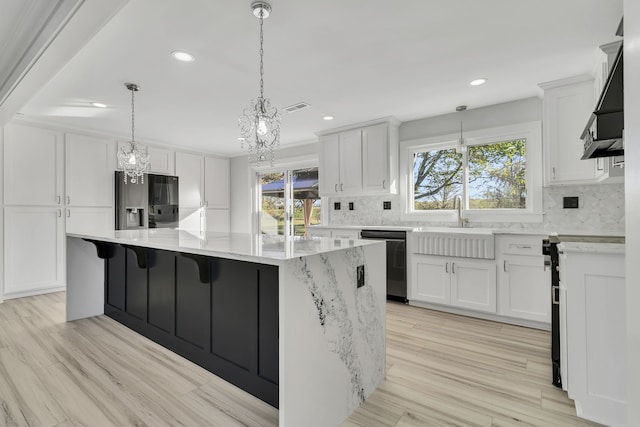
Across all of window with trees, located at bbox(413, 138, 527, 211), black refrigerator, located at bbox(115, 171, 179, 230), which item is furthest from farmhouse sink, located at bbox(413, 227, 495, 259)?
black refrigerator, located at bbox(115, 171, 179, 230)

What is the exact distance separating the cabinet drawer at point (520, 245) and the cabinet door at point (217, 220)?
4.95 m

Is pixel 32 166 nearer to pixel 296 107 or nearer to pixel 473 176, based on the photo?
pixel 296 107

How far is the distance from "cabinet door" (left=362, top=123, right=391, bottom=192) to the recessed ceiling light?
2421mm

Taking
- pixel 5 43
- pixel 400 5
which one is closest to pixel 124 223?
pixel 5 43

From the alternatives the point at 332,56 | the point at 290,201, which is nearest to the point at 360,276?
the point at 332,56

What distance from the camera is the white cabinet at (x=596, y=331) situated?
152 centimetres

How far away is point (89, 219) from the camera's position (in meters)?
4.63

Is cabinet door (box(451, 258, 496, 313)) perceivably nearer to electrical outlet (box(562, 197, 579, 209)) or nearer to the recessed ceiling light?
electrical outlet (box(562, 197, 579, 209))

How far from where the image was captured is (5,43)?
7.74 feet

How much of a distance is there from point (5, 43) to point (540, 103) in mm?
4715

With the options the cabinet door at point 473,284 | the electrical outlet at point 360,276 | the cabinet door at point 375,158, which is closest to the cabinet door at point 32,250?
the cabinet door at point 375,158

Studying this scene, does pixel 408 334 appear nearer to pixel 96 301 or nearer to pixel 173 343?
pixel 173 343

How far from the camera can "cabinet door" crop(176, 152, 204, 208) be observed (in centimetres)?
575

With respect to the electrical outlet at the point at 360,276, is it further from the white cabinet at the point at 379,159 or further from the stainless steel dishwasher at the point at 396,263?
the white cabinet at the point at 379,159
